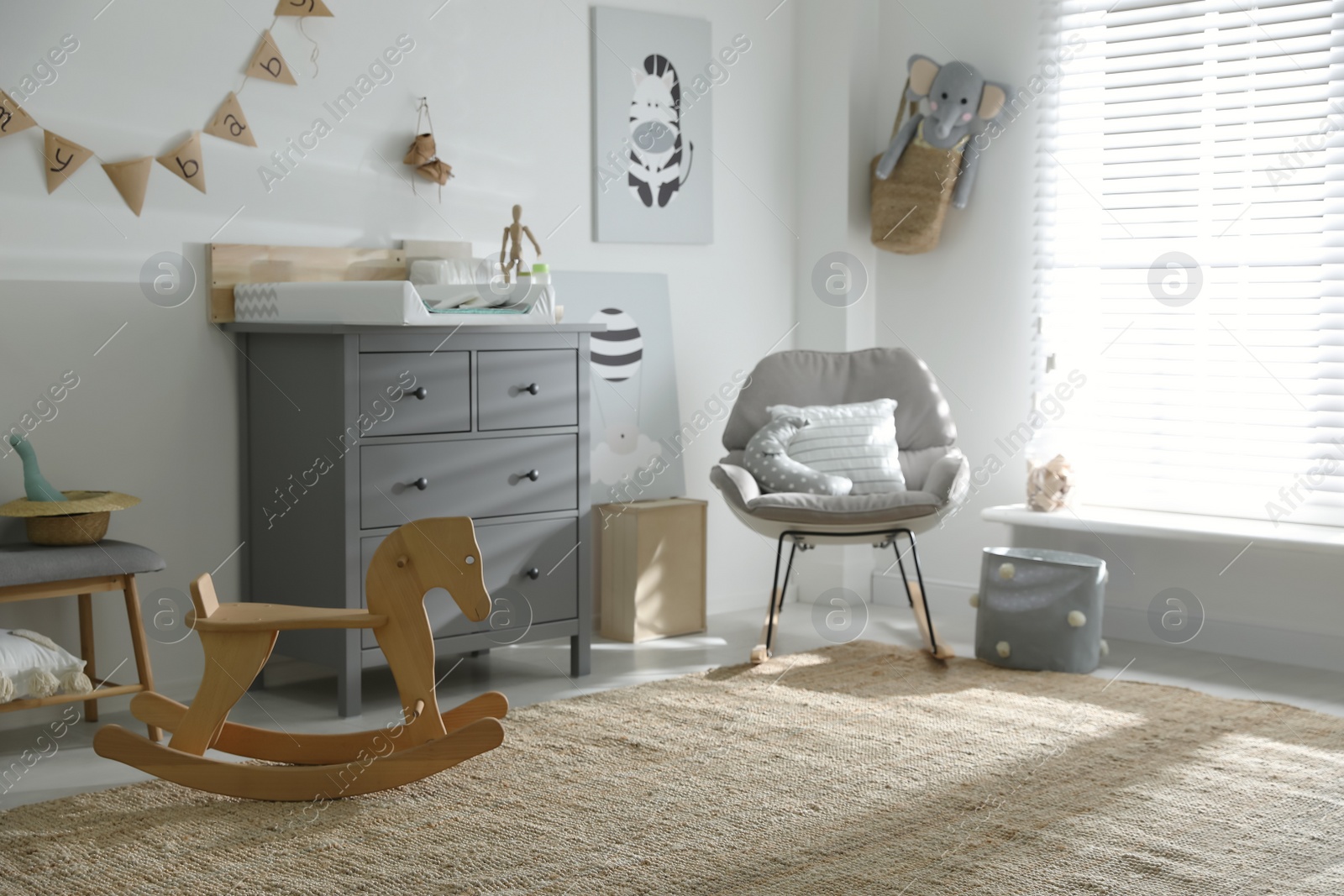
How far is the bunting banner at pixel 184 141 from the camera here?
10.5 feet

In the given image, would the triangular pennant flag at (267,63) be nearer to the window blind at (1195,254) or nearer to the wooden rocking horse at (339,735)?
the wooden rocking horse at (339,735)

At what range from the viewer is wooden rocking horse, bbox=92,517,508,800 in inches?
100

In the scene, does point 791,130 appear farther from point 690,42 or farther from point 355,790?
point 355,790

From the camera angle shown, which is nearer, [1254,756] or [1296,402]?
[1254,756]

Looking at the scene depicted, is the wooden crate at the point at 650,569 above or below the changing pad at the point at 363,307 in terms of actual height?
below

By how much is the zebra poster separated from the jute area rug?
178 centimetres

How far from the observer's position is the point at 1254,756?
9.64 feet

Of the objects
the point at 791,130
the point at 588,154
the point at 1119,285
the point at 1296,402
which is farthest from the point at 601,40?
the point at 1296,402

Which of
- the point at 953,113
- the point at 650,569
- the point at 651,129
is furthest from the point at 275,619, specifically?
the point at 953,113

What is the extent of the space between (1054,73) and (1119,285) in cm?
74

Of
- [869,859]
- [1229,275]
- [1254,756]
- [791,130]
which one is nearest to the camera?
[869,859]

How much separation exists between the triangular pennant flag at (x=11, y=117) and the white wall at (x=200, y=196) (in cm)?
3

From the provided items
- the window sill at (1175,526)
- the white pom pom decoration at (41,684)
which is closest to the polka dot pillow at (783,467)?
the window sill at (1175,526)

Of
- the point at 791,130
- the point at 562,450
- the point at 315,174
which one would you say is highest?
the point at 791,130
